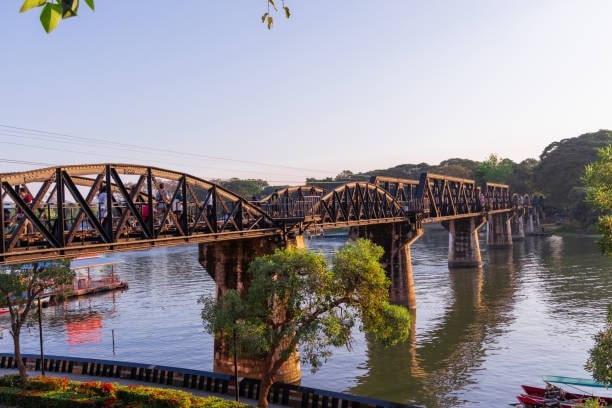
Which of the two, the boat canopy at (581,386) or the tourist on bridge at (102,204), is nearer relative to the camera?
the tourist on bridge at (102,204)

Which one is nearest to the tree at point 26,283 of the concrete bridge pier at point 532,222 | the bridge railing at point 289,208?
the bridge railing at point 289,208

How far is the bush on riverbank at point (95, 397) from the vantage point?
28.0 m

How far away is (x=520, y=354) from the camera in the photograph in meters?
48.7

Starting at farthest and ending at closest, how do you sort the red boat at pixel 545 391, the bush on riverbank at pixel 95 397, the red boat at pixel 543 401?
the red boat at pixel 545 391
the red boat at pixel 543 401
the bush on riverbank at pixel 95 397

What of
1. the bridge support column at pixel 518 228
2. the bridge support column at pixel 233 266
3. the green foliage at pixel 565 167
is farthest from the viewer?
the green foliage at pixel 565 167

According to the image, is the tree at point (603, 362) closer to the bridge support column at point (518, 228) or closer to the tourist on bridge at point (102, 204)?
the tourist on bridge at point (102, 204)

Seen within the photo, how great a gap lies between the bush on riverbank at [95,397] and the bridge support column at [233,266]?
442 inches

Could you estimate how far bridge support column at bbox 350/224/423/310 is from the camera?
69000 millimetres

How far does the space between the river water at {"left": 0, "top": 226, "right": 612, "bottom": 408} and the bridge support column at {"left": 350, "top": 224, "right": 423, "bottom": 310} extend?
9.63ft

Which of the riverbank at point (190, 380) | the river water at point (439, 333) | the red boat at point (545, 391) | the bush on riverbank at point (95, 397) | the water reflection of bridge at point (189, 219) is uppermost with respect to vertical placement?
the water reflection of bridge at point (189, 219)

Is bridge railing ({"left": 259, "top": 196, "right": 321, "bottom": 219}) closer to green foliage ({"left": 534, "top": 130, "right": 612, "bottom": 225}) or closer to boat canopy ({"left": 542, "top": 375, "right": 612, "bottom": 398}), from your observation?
Result: boat canopy ({"left": 542, "top": 375, "right": 612, "bottom": 398})

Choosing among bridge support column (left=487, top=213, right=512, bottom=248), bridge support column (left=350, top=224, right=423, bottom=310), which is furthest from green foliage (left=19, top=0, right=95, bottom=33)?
bridge support column (left=487, top=213, right=512, bottom=248)

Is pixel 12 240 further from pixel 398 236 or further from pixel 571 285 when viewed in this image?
pixel 571 285

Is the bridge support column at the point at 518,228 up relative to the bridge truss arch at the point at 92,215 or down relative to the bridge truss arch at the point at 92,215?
down
